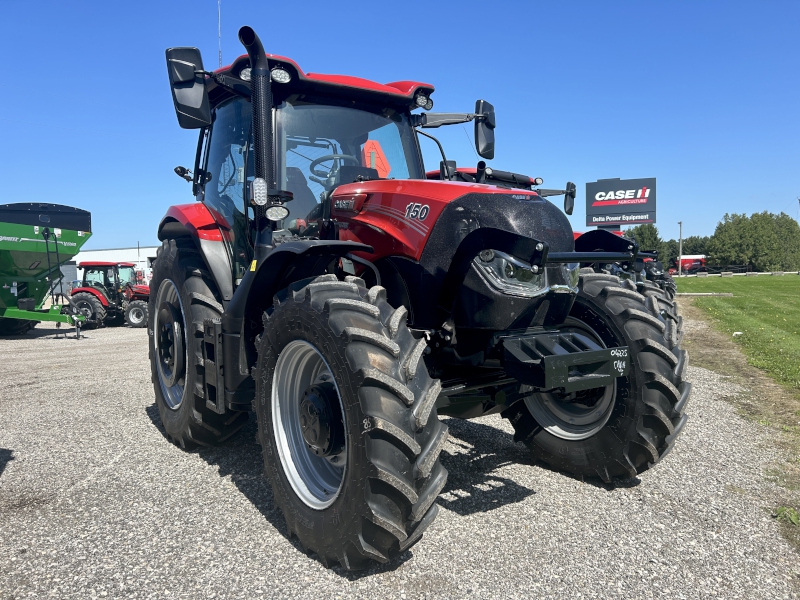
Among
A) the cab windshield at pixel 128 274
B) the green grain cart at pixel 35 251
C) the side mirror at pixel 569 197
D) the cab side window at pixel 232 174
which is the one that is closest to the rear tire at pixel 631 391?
the cab side window at pixel 232 174

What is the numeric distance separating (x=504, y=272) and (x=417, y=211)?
1.87 ft

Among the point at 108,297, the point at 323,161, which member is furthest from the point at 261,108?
the point at 108,297

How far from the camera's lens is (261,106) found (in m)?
3.50

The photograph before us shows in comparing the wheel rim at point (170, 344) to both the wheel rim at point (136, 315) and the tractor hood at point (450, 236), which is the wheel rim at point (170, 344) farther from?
the wheel rim at point (136, 315)

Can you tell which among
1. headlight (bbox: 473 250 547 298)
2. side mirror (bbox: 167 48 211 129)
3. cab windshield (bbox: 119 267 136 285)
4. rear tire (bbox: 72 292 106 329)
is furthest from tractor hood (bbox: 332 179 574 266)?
cab windshield (bbox: 119 267 136 285)

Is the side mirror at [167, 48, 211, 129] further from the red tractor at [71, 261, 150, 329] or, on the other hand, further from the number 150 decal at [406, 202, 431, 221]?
the red tractor at [71, 261, 150, 329]

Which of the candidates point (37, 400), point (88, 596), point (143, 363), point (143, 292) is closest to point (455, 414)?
point (88, 596)

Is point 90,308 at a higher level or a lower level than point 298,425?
lower

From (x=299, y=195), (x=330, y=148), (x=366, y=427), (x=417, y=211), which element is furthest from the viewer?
(x=330, y=148)

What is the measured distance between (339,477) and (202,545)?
759 millimetres

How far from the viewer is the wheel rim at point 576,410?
12.3 feet

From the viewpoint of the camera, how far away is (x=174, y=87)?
343 cm

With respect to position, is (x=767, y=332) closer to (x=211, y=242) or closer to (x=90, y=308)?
(x=211, y=242)

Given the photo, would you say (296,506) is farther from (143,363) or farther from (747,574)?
(143,363)
